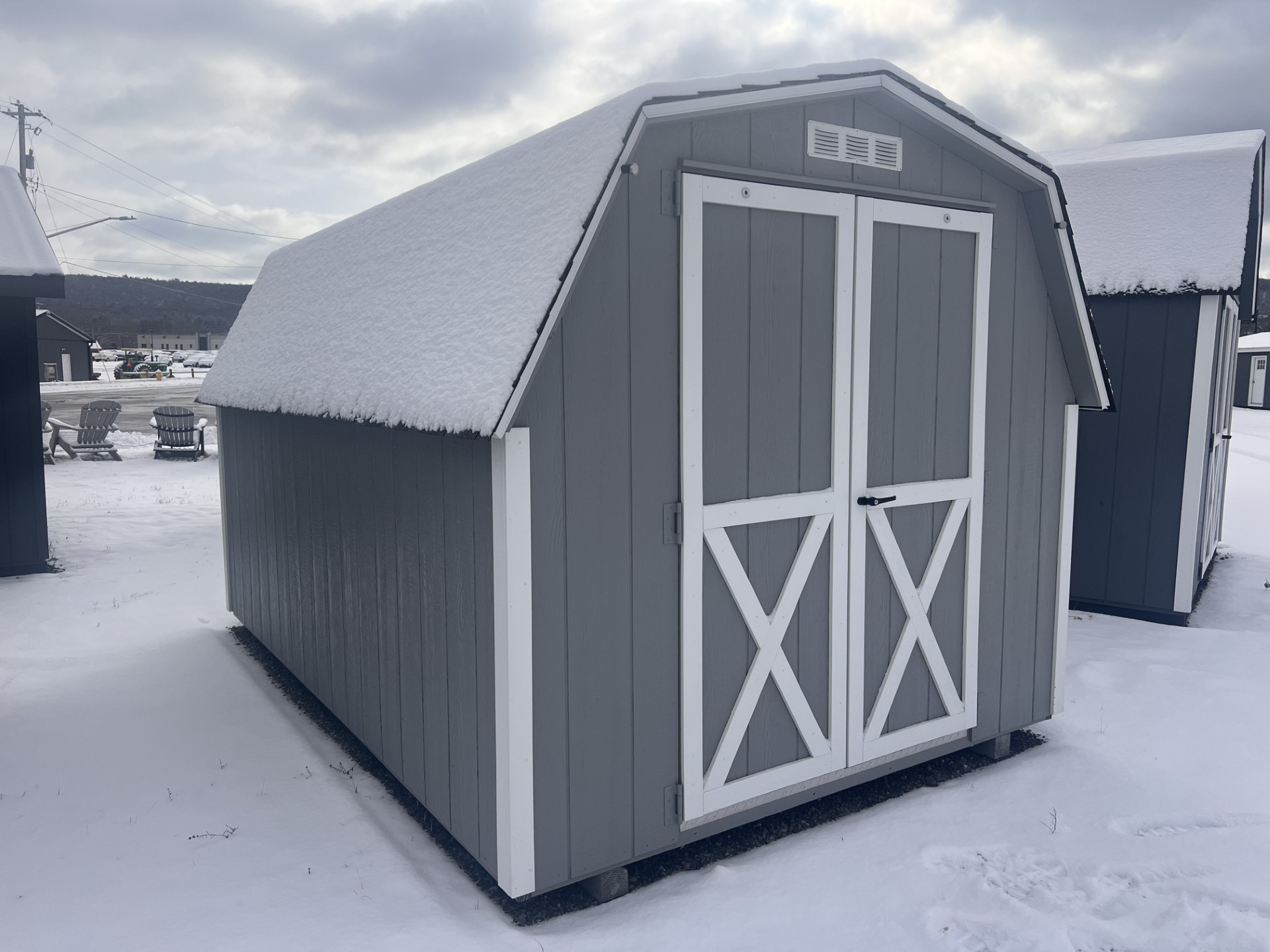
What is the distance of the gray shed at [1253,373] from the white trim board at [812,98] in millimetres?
34426

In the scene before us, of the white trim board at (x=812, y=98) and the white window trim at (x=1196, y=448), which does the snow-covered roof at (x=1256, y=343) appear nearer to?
the white window trim at (x=1196, y=448)

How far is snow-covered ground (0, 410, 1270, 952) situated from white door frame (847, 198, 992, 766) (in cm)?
34

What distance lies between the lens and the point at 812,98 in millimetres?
3441

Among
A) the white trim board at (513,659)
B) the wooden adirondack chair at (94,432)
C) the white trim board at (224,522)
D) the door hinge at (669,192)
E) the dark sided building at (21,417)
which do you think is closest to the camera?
the white trim board at (513,659)

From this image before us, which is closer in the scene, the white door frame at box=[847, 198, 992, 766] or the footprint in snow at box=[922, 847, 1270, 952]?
the footprint in snow at box=[922, 847, 1270, 952]

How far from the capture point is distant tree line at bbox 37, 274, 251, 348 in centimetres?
9894

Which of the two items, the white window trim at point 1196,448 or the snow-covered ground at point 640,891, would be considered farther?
the white window trim at point 1196,448

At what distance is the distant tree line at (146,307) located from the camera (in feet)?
325

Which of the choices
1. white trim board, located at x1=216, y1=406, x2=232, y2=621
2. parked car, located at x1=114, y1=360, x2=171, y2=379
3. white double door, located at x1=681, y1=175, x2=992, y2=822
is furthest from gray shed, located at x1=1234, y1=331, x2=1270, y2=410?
parked car, located at x1=114, y1=360, x2=171, y2=379

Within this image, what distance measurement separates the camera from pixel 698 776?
3.45m

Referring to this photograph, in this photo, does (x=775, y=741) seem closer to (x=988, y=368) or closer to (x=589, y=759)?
(x=589, y=759)

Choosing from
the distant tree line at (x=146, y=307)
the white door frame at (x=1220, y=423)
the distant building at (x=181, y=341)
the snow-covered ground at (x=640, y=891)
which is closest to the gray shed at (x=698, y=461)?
the snow-covered ground at (x=640, y=891)

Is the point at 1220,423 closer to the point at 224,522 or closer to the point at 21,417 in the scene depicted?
the point at 224,522

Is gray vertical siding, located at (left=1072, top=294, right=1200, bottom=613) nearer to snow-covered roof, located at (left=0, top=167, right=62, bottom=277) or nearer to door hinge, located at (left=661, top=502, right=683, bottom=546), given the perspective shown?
door hinge, located at (left=661, top=502, right=683, bottom=546)
